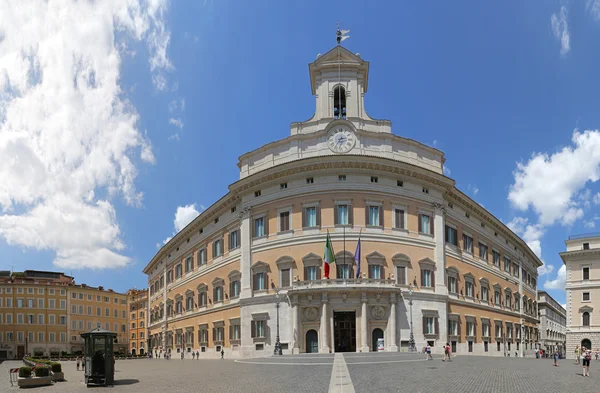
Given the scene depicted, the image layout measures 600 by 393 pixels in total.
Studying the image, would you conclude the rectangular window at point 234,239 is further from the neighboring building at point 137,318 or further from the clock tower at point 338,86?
the neighboring building at point 137,318

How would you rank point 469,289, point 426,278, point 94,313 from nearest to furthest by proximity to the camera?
point 426,278 → point 469,289 → point 94,313

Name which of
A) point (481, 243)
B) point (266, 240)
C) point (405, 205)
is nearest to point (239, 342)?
point (266, 240)

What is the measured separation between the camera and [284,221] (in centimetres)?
4944

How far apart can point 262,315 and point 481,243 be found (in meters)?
26.2

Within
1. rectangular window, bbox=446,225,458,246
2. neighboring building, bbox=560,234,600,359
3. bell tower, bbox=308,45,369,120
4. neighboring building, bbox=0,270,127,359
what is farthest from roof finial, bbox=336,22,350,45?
neighboring building, bbox=0,270,127,359

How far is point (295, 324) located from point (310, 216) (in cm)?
921

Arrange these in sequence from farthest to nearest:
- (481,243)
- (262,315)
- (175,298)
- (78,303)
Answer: (78,303) → (175,298) → (481,243) → (262,315)

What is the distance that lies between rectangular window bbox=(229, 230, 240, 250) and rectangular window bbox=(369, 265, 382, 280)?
44.4 ft

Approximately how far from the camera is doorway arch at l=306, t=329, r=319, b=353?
45375 mm

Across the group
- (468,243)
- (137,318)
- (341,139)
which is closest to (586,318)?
(468,243)

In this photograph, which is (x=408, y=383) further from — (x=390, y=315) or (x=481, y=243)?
(x=481, y=243)

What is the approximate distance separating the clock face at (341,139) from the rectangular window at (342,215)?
5.18 metres

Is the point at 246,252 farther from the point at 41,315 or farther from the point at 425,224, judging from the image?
the point at 41,315

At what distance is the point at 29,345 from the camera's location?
99125 millimetres
